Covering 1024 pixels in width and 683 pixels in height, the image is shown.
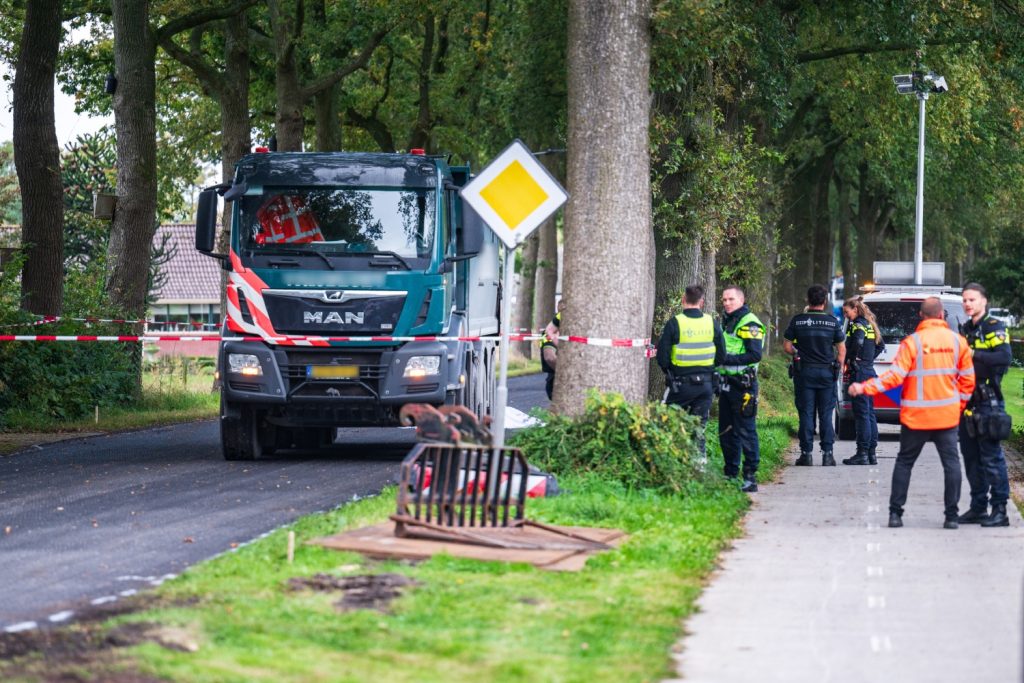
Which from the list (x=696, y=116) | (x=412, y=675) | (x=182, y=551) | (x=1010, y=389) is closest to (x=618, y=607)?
(x=412, y=675)

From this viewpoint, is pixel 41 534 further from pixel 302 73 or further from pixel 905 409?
pixel 302 73

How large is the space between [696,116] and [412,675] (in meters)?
15.4

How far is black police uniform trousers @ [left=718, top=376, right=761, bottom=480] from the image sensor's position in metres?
14.6

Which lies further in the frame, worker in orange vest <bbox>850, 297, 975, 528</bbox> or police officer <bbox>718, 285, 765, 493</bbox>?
police officer <bbox>718, 285, 765, 493</bbox>

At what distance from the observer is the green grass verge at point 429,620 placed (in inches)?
262

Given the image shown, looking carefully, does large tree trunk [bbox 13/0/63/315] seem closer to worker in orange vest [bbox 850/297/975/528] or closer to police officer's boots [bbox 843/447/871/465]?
police officer's boots [bbox 843/447/871/465]

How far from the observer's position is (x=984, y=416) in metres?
12.5

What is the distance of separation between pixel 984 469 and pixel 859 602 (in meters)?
4.32

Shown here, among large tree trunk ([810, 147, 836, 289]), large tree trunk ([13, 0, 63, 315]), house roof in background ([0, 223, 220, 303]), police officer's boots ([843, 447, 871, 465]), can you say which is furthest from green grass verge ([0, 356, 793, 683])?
house roof in background ([0, 223, 220, 303])

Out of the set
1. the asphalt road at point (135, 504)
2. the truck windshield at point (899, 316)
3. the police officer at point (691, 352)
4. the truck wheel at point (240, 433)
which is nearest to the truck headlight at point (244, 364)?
the truck wheel at point (240, 433)

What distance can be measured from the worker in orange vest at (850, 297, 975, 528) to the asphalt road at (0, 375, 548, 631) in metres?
4.26

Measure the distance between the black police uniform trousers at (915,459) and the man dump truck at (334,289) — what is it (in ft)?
18.3

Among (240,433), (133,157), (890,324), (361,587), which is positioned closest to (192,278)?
(133,157)

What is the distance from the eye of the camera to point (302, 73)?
3322 centimetres
